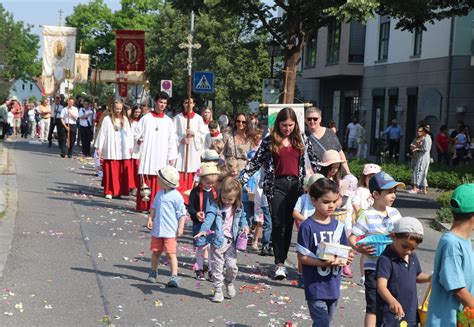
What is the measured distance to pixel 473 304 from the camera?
4.56 meters

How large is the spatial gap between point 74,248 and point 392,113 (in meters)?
30.8

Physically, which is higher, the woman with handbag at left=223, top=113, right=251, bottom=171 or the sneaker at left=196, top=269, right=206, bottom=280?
the woman with handbag at left=223, top=113, right=251, bottom=171

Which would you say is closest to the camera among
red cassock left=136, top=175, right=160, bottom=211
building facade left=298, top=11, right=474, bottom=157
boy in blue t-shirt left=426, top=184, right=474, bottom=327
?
boy in blue t-shirt left=426, top=184, right=474, bottom=327

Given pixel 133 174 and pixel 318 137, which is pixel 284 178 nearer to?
pixel 318 137

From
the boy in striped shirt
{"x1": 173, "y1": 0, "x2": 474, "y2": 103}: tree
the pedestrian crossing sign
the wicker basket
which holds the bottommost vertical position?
the wicker basket

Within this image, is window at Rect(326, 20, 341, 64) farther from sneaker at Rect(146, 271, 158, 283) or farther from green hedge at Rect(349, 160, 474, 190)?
sneaker at Rect(146, 271, 158, 283)

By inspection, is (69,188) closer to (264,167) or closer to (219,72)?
(264,167)

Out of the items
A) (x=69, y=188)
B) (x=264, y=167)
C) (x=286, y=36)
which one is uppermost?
(x=286, y=36)

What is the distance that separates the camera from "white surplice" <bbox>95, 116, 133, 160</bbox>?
1706 centimetres

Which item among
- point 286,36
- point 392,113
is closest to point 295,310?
point 286,36

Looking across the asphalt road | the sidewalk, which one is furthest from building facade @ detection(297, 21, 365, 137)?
the asphalt road

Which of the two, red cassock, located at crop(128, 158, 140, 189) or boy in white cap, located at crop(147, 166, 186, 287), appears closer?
boy in white cap, located at crop(147, 166, 186, 287)

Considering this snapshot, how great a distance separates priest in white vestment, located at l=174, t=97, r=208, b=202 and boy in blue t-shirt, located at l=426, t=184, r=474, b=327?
10.6 m

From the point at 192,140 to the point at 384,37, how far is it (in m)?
27.6
